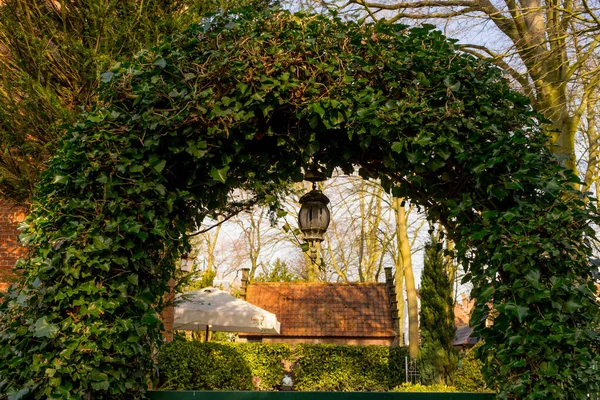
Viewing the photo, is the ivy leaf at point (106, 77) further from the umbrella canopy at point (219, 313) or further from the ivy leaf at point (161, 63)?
the umbrella canopy at point (219, 313)

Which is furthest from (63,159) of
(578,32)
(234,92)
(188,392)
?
(578,32)

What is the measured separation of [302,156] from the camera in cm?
372

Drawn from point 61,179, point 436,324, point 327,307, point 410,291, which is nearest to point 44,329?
point 61,179

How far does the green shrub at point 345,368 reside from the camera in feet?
54.9

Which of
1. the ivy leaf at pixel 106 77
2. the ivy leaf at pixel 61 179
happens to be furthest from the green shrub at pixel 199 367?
the ivy leaf at pixel 106 77

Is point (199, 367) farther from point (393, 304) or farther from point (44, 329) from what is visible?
point (393, 304)

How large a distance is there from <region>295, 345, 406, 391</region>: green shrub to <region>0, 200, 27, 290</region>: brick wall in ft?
33.6

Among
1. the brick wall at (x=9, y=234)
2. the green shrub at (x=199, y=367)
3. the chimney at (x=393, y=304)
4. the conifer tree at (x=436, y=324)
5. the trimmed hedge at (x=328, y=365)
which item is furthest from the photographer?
the chimney at (x=393, y=304)

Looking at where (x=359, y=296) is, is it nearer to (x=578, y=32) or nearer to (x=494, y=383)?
(x=578, y=32)

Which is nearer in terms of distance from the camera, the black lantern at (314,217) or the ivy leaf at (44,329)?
the ivy leaf at (44,329)

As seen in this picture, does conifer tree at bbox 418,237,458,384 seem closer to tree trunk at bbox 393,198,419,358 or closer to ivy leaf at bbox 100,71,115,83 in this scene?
tree trunk at bbox 393,198,419,358

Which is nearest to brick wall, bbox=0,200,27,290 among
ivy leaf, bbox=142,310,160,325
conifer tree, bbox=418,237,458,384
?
ivy leaf, bbox=142,310,160,325

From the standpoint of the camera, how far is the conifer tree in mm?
13508

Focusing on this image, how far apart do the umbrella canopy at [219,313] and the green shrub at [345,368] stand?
14.9 feet
